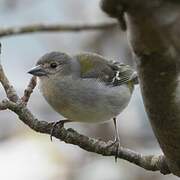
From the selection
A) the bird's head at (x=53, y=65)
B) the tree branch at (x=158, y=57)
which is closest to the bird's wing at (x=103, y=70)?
the bird's head at (x=53, y=65)

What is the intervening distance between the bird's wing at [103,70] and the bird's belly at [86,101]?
13 cm

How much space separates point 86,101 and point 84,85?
0.23m

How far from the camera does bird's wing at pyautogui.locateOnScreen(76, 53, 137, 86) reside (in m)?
4.09

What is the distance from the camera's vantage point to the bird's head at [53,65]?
391cm

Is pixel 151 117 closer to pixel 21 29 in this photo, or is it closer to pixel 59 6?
pixel 21 29

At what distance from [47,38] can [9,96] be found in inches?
200

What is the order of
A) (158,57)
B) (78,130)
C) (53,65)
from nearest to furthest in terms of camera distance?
(158,57) < (53,65) < (78,130)

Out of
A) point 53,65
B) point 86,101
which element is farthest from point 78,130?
point 86,101

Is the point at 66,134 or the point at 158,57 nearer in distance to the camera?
the point at 158,57

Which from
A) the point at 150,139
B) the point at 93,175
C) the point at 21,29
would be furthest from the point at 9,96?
the point at 150,139

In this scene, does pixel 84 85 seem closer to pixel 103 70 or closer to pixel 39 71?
pixel 39 71

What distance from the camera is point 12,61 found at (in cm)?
801

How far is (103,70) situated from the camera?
4.24 metres

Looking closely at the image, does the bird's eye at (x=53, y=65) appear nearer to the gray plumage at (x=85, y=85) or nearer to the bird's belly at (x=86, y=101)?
the gray plumage at (x=85, y=85)
